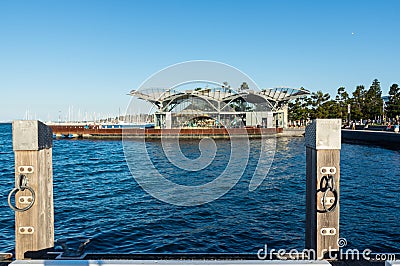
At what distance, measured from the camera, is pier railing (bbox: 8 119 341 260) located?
3762 millimetres

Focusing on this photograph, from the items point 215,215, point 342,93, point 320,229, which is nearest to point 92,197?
point 215,215

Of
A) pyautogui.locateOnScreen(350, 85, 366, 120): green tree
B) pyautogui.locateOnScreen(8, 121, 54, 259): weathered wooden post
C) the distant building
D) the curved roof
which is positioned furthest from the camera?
pyautogui.locateOnScreen(350, 85, 366, 120): green tree

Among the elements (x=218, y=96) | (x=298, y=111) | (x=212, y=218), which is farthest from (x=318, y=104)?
(x=212, y=218)

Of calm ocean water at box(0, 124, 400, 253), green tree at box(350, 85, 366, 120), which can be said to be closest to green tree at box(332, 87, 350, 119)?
green tree at box(350, 85, 366, 120)

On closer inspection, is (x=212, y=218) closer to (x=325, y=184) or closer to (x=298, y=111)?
(x=325, y=184)

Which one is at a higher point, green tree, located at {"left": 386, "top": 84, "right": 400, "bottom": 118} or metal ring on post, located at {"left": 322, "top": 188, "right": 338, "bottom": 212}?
green tree, located at {"left": 386, "top": 84, "right": 400, "bottom": 118}

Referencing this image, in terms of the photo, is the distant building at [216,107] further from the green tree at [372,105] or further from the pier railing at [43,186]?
the pier railing at [43,186]

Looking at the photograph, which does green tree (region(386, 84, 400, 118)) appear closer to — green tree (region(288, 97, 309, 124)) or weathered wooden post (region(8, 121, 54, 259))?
green tree (region(288, 97, 309, 124))

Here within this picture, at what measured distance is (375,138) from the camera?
4306 centimetres

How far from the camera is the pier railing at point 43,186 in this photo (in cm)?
376

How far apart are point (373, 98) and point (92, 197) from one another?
273 feet

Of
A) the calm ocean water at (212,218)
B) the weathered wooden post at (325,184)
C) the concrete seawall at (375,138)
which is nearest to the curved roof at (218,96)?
the concrete seawall at (375,138)

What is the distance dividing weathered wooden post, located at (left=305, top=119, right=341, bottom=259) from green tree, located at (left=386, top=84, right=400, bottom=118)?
75.8m

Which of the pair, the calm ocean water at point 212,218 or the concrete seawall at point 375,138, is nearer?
the calm ocean water at point 212,218
